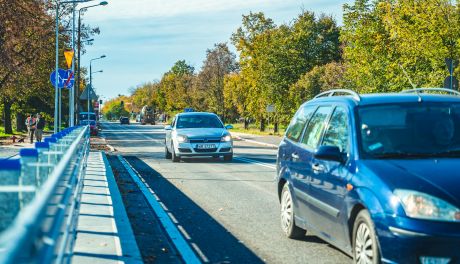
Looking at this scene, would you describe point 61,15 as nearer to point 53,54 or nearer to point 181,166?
point 53,54

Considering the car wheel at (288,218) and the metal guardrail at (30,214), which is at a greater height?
the metal guardrail at (30,214)

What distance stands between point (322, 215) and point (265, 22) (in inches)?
2527

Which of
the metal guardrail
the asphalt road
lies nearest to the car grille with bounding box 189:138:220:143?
the asphalt road

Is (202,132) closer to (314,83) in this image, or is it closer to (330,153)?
(330,153)

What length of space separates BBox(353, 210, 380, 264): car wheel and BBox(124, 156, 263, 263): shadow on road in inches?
49.3

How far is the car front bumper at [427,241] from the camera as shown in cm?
488

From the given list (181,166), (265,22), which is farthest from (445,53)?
(265,22)

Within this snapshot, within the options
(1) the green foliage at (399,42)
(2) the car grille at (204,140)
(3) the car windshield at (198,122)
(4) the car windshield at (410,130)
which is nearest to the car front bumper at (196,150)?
(2) the car grille at (204,140)

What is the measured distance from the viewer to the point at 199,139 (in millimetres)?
21219

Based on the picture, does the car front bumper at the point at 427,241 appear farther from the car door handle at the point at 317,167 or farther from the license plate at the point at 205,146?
the license plate at the point at 205,146

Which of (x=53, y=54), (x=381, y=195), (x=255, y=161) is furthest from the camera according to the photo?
(x=53, y=54)

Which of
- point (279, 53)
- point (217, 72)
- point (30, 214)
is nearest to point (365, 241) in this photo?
point (30, 214)

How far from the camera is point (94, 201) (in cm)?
1040

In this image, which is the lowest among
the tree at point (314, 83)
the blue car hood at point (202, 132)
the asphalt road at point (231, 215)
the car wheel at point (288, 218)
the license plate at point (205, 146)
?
the asphalt road at point (231, 215)
